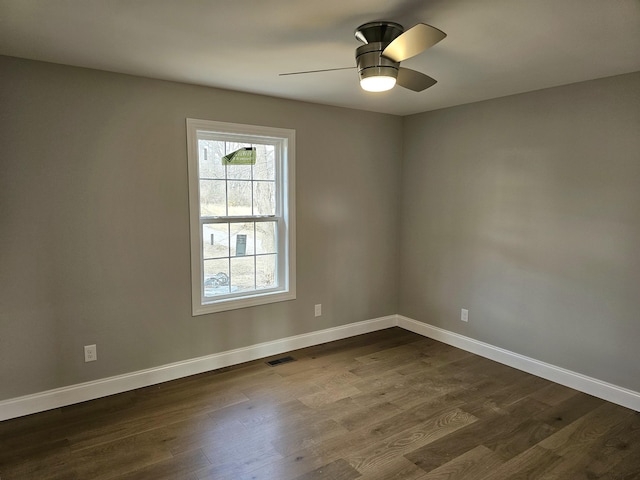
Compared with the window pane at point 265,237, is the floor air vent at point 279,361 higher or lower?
lower

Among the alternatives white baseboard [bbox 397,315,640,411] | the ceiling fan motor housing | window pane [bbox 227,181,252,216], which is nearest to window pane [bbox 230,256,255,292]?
window pane [bbox 227,181,252,216]

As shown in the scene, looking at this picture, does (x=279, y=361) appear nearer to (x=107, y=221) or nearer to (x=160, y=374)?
(x=160, y=374)

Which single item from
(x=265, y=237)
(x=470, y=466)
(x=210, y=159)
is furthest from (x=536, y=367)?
(x=210, y=159)

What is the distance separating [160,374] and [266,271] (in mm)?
1238

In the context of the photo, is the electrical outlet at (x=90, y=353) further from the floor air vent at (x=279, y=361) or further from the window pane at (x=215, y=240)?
the floor air vent at (x=279, y=361)

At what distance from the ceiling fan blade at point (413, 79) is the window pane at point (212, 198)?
1799mm

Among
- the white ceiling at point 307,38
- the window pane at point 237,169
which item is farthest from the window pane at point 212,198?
the white ceiling at point 307,38

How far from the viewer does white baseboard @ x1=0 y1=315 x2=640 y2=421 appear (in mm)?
2779

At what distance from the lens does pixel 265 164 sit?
3684 mm

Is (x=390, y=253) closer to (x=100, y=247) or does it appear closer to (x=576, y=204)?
(x=576, y=204)

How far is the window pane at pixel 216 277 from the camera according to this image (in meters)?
3.47

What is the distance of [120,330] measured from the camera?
9.89 feet

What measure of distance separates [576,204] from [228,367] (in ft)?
10.3

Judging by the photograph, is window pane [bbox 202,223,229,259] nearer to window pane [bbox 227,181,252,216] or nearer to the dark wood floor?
window pane [bbox 227,181,252,216]
